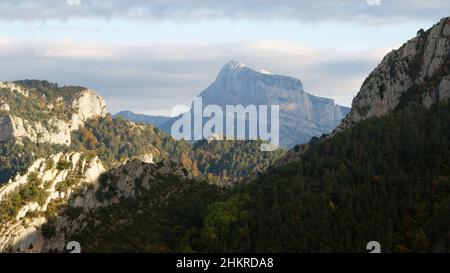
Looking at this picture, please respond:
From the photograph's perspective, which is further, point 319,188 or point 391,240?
point 319,188

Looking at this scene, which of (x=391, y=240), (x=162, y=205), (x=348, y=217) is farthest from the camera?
(x=162, y=205)

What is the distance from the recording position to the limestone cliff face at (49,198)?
15788 centimetres

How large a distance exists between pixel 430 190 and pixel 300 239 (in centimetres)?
3750

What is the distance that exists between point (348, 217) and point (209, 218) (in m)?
36.0

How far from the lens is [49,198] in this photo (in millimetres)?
171375

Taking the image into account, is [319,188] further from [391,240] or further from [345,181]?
[391,240]

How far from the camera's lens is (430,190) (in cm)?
17075

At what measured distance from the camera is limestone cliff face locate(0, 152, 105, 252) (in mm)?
157875
